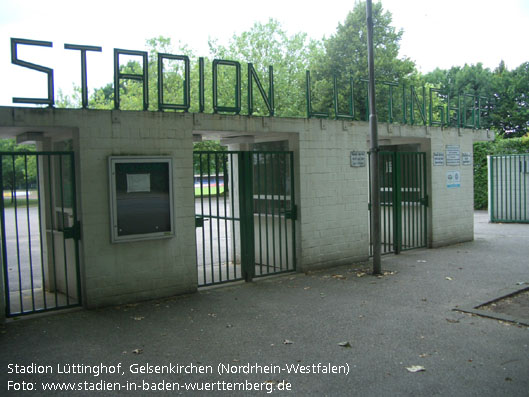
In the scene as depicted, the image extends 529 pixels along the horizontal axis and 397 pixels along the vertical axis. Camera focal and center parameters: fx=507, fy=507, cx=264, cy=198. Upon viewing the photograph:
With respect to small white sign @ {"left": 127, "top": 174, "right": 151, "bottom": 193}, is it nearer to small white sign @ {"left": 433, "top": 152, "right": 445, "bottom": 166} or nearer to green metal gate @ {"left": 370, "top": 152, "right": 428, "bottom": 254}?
green metal gate @ {"left": 370, "top": 152, "right": 428, "bottom": 254}

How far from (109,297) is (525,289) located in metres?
6.19

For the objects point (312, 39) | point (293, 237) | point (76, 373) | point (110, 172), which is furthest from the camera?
point (312, 39)

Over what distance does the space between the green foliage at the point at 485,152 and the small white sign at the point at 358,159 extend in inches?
524

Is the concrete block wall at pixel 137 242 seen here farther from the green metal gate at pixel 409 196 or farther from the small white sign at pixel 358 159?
the green metal gate at pixel 409 196

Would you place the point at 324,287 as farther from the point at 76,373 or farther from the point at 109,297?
the point at 76,373

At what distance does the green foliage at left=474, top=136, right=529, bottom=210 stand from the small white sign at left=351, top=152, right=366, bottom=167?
1332 centimetres

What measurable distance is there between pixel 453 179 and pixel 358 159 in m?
3.55

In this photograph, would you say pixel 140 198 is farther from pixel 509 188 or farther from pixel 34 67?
pixel 509 188

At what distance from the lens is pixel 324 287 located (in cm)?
818

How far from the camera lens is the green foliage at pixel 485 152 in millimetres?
21047

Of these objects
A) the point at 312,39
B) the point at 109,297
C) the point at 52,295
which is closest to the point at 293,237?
the point at 109,297

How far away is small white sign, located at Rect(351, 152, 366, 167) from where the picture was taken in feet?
33.4

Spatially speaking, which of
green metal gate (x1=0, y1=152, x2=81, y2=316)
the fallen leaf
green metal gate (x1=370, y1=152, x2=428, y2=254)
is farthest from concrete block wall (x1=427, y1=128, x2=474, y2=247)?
green metal gate (x1=0, y1=152, x2=81, y2=316)

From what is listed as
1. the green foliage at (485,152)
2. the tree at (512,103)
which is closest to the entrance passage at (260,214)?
the green foliage at (485,152)
